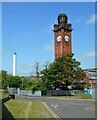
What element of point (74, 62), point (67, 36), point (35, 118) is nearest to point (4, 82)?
point (67, 36)

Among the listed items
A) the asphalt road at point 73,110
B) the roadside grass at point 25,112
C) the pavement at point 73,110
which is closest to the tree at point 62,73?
the pavement at point 73,110

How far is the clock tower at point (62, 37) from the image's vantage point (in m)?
104

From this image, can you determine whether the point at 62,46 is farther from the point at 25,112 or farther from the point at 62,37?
the point at 25,112

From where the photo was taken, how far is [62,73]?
6300 centimetres

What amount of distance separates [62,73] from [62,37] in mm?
42804

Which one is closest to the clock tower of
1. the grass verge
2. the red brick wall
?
the red brick wall

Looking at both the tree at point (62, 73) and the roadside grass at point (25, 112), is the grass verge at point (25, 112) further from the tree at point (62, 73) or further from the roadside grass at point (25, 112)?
the tree at point (62, 73)

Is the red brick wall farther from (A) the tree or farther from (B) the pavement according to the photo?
(B) the pavement

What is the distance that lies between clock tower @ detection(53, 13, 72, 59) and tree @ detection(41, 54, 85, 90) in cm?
3678

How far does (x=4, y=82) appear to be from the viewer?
3713 inches

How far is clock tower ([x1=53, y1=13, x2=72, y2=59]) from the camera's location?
103688 mm

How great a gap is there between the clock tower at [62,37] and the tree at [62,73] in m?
36.8

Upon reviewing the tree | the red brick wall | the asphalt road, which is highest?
the red brick wall

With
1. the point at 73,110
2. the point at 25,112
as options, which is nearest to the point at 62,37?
the point at 73,110
